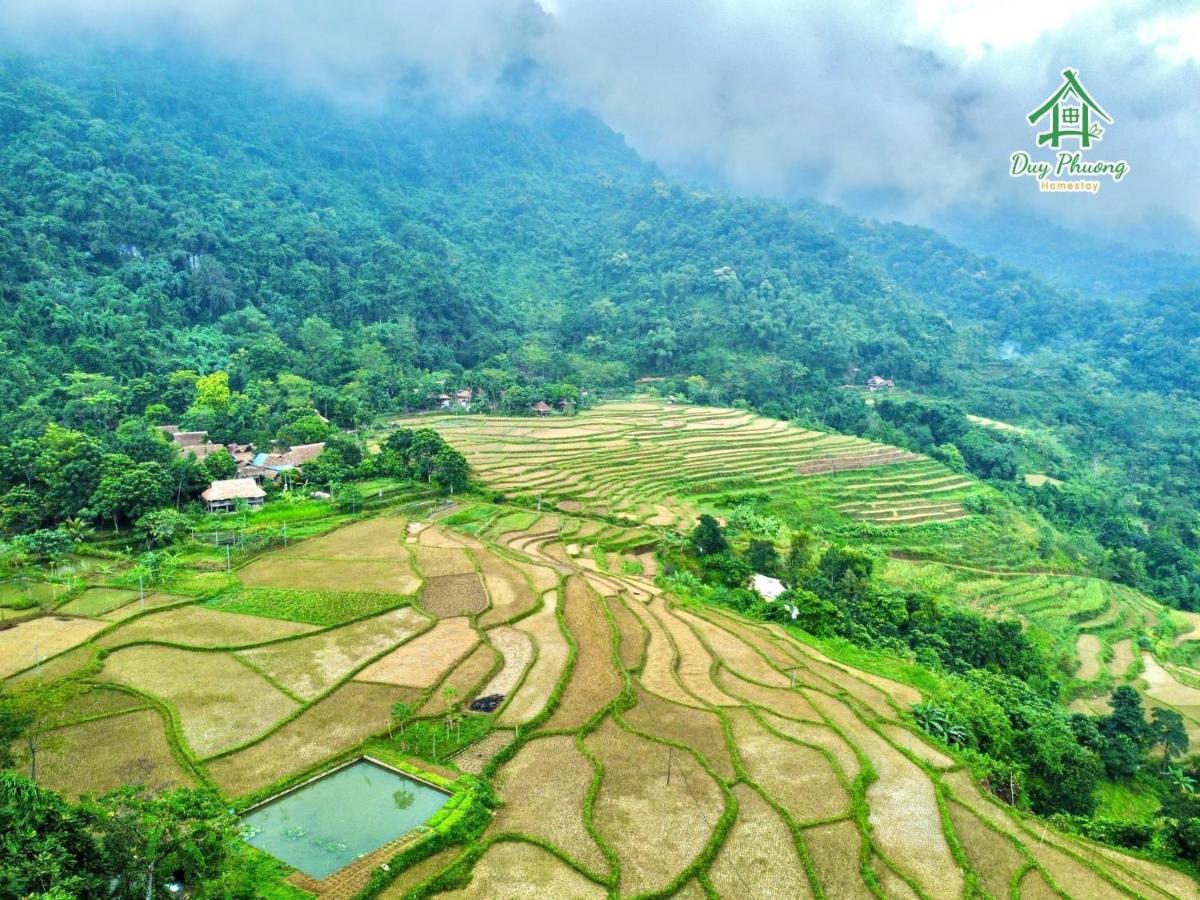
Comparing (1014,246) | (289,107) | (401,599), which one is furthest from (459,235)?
(1014,246)

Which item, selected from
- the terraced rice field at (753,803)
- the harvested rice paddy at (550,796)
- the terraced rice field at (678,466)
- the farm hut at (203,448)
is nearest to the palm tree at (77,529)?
the farm hut at (203,448)

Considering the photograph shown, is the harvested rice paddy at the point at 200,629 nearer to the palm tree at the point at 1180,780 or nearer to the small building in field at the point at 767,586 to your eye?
the small building in field at the point at 767,586

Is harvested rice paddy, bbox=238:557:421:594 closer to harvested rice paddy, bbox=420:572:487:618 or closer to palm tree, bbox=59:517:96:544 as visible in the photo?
harvested rice paddy, bbox=420:572:487:618

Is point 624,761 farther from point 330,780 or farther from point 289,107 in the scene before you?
point 289,107

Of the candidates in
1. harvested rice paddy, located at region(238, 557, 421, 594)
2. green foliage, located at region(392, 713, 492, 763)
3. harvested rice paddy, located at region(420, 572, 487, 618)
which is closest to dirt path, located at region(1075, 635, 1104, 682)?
harvested rice paddy, located at region(420, 572, 487, 618)

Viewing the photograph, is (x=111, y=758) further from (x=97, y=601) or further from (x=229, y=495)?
(x=229, y=495)
